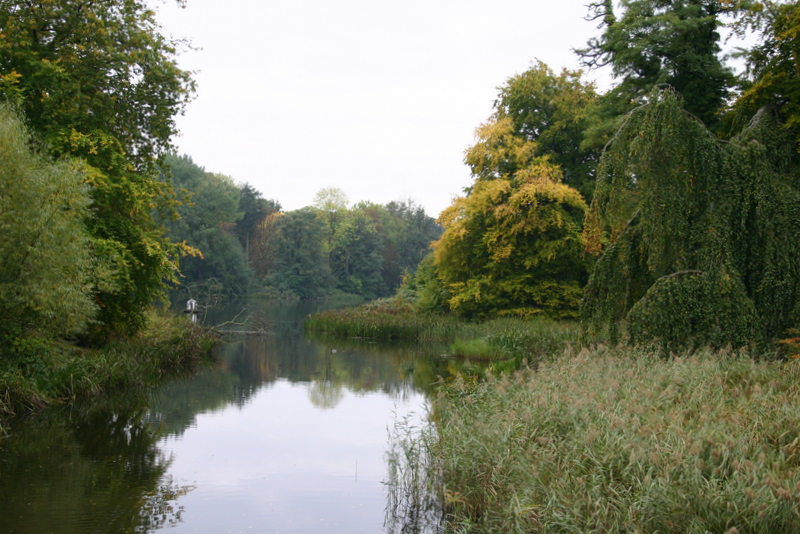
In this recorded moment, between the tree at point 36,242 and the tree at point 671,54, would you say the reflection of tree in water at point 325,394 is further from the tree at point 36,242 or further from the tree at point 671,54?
the tree at point 671,54

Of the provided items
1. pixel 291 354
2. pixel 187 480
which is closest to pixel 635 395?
pixel 187 480

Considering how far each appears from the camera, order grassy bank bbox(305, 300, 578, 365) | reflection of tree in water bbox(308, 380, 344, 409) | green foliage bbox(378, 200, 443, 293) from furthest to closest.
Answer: green foliage bbox(378, 200, 443, 293) < grassy bank bbox(305, 300, 578, 365) < reflection of tree in water bbox(308, 380, 344, 409)

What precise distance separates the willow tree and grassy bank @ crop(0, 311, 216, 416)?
11719mm

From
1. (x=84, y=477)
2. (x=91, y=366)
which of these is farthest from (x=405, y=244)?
(x=84, y=477)

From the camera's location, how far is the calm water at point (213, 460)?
22.7ft

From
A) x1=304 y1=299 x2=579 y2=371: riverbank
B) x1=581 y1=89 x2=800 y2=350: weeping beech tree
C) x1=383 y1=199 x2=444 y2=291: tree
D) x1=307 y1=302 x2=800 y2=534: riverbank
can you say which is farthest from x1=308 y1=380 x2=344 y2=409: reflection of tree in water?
x1=383 y1=199 x2=444 y2=291: tree

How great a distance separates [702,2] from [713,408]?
1845cm

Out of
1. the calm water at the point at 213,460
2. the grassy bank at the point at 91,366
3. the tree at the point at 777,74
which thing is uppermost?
the tree at the point at 777,74

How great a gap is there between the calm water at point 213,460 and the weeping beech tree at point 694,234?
4267mm

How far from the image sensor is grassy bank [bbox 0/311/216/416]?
10.7 m

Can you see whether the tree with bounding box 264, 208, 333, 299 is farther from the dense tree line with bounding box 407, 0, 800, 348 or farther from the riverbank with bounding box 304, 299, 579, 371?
the dense tree line with bounding box 407, 0, 800, 348

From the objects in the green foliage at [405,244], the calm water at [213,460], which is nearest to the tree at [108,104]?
the calm water at [213,460]

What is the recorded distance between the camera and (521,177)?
25406mm

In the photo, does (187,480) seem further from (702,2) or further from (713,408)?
(702,2)
